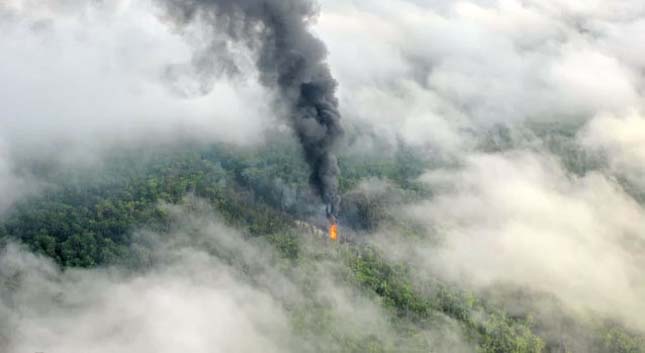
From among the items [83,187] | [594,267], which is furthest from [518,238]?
[83,187]

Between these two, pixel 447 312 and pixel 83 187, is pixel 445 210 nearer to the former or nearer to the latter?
pixel 447 312

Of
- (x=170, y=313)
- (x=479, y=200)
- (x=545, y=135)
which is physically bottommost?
(x=170, y=313)

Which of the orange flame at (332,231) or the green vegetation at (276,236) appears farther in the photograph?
the orange flame at (332,231)

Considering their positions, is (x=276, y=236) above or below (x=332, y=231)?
above

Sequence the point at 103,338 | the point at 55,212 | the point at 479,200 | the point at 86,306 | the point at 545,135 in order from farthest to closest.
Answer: the point at 545,135 → the point at 479,200 → the point at 55,212 → the point at 86,306 → the point at 103,338

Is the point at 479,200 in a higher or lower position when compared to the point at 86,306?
higher

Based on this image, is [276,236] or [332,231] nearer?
[332,231]

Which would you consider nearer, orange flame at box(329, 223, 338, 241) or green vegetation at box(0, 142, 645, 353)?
green vegetation at box(0, 142, 645, 353)

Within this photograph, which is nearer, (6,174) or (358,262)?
→ (358,262)

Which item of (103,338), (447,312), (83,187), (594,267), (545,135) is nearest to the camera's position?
(103,338)

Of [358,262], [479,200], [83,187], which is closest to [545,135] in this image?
[479,200]
